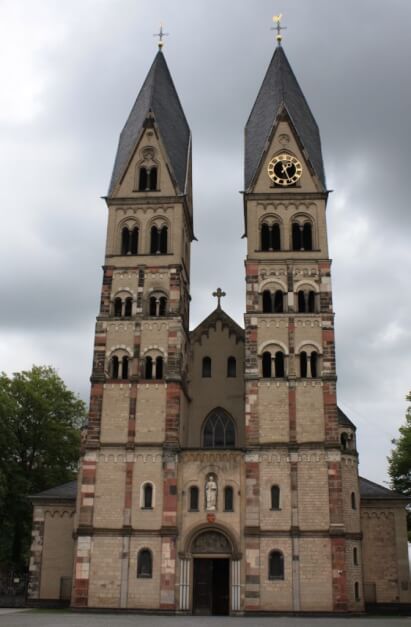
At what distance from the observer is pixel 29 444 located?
60.8 m

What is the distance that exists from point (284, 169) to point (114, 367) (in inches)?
674

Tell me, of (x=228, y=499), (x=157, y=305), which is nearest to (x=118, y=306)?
(x=157, y=305)

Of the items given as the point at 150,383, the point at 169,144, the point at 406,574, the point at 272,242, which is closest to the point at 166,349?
the point at 150,383

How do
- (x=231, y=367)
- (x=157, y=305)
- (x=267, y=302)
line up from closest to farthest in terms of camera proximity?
(x=267, y=302), (x=157, y=305), (x=231, y=367)

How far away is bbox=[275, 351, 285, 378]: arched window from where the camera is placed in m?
44.7

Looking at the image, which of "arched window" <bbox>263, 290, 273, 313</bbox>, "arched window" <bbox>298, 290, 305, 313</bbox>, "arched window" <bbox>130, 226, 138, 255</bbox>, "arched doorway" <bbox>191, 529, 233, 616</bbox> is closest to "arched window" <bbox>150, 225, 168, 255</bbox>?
"arched window" <bbox>130, 226, 138, 255</bbox>

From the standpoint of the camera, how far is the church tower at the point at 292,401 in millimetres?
40406

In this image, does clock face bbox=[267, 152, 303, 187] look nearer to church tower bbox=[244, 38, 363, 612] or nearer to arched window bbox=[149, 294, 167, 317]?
church tower bbox=[244, 38, 363, 612]

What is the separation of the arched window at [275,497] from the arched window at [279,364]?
21.3ft

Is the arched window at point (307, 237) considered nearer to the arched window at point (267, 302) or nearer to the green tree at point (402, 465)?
the arched window at point (267, 302)

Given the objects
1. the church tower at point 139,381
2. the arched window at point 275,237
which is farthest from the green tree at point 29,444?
the arched window at point 275,237

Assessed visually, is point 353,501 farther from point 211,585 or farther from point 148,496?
point 148,496

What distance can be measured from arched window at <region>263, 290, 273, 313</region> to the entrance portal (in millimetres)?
14718

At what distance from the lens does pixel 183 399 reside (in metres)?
46.0
